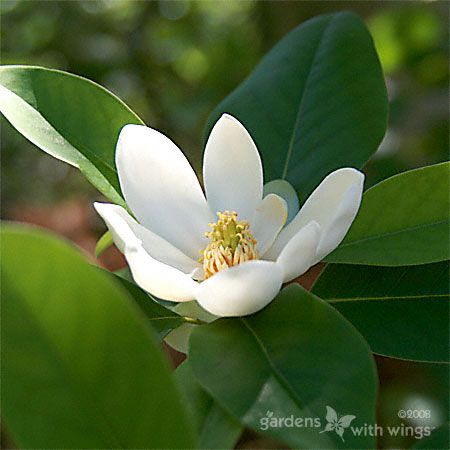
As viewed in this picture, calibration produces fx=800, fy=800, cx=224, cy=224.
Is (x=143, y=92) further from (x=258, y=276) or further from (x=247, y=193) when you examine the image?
(x=258, y=276)

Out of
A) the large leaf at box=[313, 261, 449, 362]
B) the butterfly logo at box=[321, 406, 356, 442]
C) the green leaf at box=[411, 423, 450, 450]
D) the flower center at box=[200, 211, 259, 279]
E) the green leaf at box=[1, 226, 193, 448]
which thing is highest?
the green leaf at box=[1, 226, 193, 448]

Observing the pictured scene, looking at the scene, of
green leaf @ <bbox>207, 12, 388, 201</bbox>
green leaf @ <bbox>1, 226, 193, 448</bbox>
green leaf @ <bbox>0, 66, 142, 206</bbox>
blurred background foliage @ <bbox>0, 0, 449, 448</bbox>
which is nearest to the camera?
green leaf @ <bbox>1, 226, 193, 448</bbox>

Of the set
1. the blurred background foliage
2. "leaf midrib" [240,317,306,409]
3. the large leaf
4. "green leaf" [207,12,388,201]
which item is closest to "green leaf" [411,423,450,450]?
the large leaf

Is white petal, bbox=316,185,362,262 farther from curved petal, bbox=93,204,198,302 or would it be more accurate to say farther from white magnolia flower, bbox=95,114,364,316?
curved petal, bbox=93,204,198,302

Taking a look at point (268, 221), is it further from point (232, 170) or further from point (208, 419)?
point (208, 419)

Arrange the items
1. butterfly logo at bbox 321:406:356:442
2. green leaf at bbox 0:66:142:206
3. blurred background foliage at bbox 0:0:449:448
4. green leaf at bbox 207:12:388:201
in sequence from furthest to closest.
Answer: blurred background foliage at bbox 0:0:449:448, green leaf at bbox 207:12:388:201, green leaf at bbox 0:66:142:206, butterfly logo at bbox 321:406:356:442

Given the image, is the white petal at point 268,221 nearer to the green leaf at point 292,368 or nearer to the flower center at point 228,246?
the flower center at point 228,246

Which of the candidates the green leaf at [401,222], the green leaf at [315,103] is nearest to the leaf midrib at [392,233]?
the green leaf at [401,222]

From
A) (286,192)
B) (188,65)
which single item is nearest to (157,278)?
(286,192)
